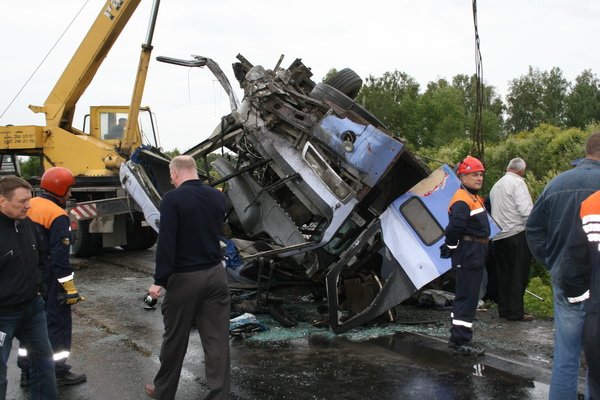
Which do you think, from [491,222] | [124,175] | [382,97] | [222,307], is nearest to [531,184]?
[491,222]

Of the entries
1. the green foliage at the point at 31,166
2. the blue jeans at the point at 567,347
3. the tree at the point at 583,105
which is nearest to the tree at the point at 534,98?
the tree at the point at 583,105

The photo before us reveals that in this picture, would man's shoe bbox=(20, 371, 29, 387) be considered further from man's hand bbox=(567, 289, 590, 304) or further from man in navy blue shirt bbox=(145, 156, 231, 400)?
man's hand bbox=(567, 289, 590, 304)

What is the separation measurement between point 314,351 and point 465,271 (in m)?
1.50

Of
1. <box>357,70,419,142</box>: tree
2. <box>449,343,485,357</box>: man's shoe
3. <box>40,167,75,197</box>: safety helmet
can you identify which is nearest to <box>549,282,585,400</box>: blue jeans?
<box>449,343,485,357</box>: man's shoe

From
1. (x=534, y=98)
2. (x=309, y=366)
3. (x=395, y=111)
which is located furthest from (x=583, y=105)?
(x=309, y=366)

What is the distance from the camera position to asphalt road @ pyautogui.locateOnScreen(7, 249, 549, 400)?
4.53 metres

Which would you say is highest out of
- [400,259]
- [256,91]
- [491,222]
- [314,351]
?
[256,91]

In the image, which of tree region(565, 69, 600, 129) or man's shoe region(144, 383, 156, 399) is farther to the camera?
tree region(565, 69, 600, 129)

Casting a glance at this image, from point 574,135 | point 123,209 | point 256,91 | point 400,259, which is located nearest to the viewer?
point 400,259

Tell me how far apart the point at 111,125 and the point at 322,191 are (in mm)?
7628

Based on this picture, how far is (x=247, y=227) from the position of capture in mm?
6996

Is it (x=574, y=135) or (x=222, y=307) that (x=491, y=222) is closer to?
(x=222, y=307)

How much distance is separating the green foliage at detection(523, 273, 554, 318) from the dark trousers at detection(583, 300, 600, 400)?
4168 millimetres

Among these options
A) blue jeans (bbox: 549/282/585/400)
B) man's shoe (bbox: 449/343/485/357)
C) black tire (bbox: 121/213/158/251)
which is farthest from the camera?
black tire (bbox: 121/213/158/251)
